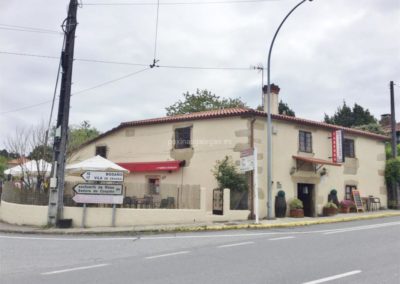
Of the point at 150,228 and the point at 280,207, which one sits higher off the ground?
the point at 280,207

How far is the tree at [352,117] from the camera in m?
46.6

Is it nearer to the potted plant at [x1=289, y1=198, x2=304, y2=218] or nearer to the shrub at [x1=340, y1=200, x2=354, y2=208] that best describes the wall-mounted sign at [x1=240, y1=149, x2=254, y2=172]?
the potted plant at [x1=289, y1=198, x2=304, y2=218]

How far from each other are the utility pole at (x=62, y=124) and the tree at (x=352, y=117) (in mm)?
38541

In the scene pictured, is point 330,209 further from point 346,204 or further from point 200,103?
point 200,103

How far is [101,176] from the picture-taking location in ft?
49.2

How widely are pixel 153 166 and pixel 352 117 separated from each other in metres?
33.2

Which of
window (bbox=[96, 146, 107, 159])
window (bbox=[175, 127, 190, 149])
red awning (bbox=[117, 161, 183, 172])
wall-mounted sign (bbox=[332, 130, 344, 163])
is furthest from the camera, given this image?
window (bbox=[96, 146, 107, 159])

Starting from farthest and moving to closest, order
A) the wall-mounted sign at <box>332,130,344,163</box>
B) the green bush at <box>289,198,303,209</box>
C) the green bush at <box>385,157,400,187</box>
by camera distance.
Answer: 1. the green bush at <box>385,157,400,187</box>
2. the wall-mounted sign at <box>332,130,344,163</box>
3. the green bush at <box>289,198,303,209</box>

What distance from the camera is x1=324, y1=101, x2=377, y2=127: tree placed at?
46594 millimetres

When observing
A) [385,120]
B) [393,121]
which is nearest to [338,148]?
[393,121]

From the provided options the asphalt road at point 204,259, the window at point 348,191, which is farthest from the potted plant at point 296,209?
the asphalt road at point 204,259

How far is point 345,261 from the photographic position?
25.9ft

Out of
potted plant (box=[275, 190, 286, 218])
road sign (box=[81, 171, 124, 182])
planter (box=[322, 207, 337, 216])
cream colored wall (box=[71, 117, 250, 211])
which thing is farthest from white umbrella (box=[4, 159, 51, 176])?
planter (box=[322, 207, 337, 216])

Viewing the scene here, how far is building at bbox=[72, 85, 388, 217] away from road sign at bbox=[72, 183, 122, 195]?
538 cm
